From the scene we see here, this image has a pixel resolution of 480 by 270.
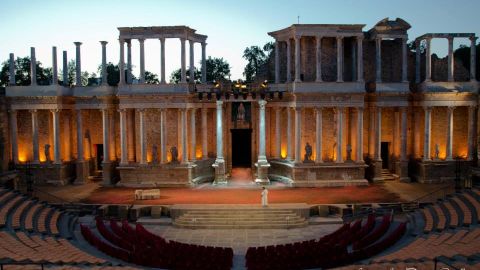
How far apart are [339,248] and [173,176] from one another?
21050mm

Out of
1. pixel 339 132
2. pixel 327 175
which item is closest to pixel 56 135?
pixel 327 175

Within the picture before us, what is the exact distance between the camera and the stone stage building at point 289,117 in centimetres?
4122

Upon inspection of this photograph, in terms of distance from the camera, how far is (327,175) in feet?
136

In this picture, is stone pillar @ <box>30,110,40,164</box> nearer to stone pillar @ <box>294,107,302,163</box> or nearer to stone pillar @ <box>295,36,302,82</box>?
stone pillar @ <box>294,107,302,163</box>

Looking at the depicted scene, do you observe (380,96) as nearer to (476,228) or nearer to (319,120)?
(319,120)

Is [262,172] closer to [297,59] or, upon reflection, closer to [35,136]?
[297,59]

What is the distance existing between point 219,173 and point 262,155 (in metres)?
3.98

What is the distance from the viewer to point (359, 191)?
3834 centimetres

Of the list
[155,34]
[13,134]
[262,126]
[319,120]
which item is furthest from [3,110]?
[319,120]

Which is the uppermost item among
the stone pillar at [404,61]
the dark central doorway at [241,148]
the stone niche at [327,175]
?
the stone pillar at [404,61]

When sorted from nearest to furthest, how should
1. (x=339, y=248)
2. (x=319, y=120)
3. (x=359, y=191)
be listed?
(x=339, y=248), (x=359, y=191), (x=319, y=120)

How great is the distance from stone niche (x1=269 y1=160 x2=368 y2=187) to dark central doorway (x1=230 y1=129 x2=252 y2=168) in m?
Result: 8.45

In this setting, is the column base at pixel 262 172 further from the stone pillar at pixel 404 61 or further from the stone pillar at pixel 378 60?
the stone pillar at pixel 404 61

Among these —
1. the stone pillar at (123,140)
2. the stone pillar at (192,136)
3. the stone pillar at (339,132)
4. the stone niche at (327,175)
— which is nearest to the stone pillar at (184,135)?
the stone pillar at (192,136)
